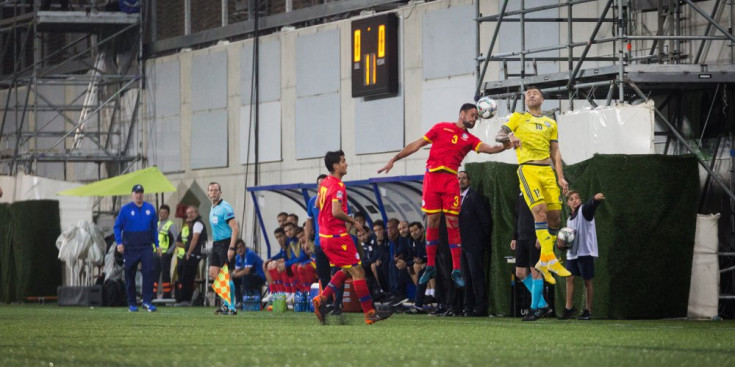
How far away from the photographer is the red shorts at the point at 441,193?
16.8 metres

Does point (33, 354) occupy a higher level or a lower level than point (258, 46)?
lower

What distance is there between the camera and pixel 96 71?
37156 millimetres

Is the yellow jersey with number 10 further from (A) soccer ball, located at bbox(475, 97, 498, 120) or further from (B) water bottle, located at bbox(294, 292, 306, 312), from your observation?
(B) water bottle, located at bbox(294, 292, 306, 312)

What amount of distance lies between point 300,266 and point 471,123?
8.59 meters

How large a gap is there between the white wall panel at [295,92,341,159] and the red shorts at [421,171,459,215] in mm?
12618

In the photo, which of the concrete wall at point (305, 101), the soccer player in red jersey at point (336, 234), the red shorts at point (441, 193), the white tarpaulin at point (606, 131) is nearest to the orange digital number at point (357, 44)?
the concrete wall at point (305, 101)

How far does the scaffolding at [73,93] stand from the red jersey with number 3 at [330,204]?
2052 centimetres

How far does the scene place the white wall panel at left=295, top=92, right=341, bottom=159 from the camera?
1166 inches

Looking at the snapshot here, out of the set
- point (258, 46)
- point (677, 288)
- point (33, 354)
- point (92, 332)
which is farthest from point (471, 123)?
point (258, 46)

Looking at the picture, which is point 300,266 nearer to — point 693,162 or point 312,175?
point 312,175

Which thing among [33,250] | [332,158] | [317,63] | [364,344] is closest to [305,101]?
[317,63]

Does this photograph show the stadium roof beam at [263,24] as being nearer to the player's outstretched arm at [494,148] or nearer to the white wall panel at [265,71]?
the white wall panel at [265,71]

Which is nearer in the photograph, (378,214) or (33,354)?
(33,354)

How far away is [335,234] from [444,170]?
1.84 metres
